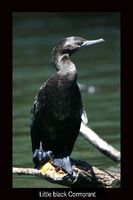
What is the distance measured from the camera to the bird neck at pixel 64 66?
7.53 m

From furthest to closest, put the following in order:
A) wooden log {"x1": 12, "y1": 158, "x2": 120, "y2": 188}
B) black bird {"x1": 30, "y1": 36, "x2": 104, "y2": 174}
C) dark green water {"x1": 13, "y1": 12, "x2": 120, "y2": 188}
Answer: dark green water {"x1": 13, "y1": 12, "x2": 120, "y2": 188}, black bird {"x1": 30, "y1": 36, "x2": 104, "y2": 174}, wooden log {"x1": 12, "y1": 158, "x2": 120, "y2": 188}

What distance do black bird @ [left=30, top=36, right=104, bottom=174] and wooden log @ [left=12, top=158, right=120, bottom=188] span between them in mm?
109

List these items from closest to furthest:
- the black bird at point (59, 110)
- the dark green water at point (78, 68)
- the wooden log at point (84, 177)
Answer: the wooden log at point (84, 177) < the black bird at point (59, 110) < the dark green water at point (78, 68)

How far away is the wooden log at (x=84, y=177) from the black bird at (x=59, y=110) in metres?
0.11

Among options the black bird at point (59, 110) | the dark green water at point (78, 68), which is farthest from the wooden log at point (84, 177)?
the dark green water at point (78, 68)

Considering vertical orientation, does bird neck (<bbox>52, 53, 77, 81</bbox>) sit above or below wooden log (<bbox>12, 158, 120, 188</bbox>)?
above

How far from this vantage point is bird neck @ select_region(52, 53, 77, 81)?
24.7 feet

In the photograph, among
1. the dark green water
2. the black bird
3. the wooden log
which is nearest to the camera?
the wooden log

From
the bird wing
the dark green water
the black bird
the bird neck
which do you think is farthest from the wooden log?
the dark green water

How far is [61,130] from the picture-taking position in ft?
24.9

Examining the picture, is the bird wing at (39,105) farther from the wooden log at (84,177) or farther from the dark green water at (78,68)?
the dark green water at (78,68)

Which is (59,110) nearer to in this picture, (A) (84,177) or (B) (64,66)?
(B) (64,66)

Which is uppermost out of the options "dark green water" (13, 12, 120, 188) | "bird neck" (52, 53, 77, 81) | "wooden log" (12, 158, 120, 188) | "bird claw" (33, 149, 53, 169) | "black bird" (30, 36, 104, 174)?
"dark green water" (13, 12, 120, 188)

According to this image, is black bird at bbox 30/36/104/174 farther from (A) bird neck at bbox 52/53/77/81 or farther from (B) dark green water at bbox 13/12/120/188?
(B) dark green water at bbox 13/12/120/188
